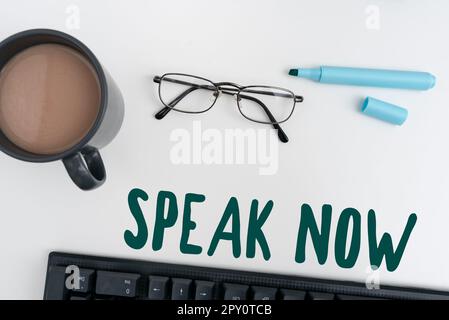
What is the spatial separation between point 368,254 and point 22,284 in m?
0.50

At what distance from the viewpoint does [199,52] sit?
1.92ft

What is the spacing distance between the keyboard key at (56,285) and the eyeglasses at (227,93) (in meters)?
0.25

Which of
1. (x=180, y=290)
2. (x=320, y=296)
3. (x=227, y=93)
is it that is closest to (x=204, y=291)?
(x=180, y=290)

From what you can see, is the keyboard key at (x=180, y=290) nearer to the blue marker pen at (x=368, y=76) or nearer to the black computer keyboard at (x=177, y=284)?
the black computer keyboard at (x=177, y=284)

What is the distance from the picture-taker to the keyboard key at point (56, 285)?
529 mm

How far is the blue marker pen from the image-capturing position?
57 cm

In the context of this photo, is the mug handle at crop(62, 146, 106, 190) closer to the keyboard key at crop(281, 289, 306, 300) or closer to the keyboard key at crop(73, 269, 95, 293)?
the keyboard key at crop(73, 269, 95, 293)

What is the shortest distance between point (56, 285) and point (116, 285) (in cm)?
8

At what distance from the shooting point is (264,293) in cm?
53

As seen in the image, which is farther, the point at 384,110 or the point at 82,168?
the point at 384,110

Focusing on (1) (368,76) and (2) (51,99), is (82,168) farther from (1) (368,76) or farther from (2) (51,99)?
(1) (368,76)

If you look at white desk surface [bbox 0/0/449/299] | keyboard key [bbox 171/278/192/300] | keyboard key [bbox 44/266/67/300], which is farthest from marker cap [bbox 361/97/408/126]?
keyboard key [bbox 44/266/67/300]

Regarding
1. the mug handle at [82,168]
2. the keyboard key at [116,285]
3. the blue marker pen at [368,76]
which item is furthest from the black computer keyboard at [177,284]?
the blue marker pen at [368,76]
